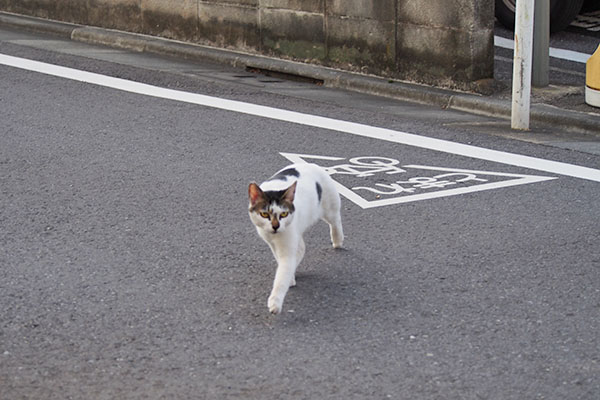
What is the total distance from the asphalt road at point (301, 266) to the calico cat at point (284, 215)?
17 cm

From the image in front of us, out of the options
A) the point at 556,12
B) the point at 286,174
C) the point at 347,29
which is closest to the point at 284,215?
the point at 286,174

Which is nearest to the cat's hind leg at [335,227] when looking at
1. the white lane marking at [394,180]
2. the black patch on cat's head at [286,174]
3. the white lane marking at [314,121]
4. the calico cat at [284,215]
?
the calico cat at [284,215]

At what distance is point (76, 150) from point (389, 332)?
401 centimetres

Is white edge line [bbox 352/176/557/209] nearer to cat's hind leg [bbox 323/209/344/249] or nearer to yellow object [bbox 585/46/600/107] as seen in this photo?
cat's hind leg [bbox 323/209/344/249]

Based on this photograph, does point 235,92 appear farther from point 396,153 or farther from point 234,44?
point 396,153

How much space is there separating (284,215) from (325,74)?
236 inches

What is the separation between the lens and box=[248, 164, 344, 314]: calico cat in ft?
16.5

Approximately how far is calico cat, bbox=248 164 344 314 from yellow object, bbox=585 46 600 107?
445 cm

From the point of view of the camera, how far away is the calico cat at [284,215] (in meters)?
5.02

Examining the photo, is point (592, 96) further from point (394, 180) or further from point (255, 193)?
point (255, 193)

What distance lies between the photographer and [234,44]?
39.3 ft

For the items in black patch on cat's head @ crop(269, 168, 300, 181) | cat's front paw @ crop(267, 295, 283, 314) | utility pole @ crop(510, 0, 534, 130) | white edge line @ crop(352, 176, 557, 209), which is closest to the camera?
cat's front paw @ crop(267, 295, 283, 314)

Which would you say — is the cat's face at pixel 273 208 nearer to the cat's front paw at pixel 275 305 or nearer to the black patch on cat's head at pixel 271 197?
the black patch on cat's head at pixel 271 197

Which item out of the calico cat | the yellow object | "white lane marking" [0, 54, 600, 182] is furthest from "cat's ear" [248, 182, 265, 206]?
the yellow object
